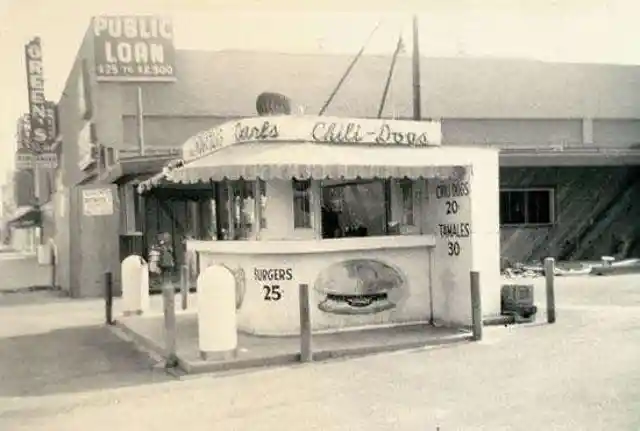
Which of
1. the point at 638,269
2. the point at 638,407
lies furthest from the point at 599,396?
the point at 638,269

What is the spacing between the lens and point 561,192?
864 inches

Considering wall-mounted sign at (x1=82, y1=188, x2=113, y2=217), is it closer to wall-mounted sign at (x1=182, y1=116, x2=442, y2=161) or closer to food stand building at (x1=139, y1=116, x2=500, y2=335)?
food stand building at (x1=139, y1=116, x2=500, y2=335)

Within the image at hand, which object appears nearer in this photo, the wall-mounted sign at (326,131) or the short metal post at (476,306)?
the short metal post at (476,306)

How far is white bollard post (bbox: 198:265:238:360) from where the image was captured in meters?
8.30

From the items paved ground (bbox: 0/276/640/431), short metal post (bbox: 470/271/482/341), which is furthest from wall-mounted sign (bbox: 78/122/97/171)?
short metal post (bbox: 470/271/482/341)

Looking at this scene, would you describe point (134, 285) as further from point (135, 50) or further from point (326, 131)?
point (135, 50)

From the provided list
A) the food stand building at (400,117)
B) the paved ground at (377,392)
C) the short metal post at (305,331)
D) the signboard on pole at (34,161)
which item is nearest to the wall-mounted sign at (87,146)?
the food stand building at (400,117)

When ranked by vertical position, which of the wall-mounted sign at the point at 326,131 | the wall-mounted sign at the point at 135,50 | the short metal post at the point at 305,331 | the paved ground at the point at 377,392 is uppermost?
the wall-mounted sign at the point at 135,50

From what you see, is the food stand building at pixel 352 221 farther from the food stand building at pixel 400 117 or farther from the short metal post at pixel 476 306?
the food stand building at pixel 400 117

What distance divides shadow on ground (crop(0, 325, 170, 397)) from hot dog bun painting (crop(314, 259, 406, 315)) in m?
2.44

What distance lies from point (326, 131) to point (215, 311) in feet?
10.1

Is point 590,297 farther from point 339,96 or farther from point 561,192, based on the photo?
point 339,96

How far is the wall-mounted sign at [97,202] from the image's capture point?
16.9m

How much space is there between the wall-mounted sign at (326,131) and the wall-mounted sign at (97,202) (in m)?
6.83
